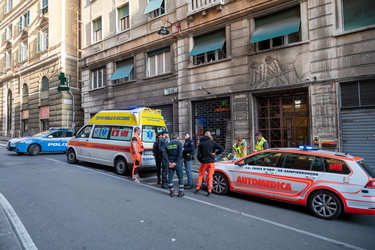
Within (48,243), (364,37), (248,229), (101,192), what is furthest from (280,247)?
(364,37)

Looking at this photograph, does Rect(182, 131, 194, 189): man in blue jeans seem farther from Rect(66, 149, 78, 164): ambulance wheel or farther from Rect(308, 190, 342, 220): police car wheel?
Rect(66, 149, 78, 164): ambulance wheel

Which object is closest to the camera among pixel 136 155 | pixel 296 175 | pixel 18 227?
pixel 18 227

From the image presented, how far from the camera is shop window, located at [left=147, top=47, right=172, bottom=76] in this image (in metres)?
15.2

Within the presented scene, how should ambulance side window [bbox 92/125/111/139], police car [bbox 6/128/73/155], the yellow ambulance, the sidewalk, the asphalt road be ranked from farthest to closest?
1. police car [bbox 6/128/73/155]
2. ambulance side window [bbox 92/125/111/139]
3. the yellow ambulance
4. the asphalt road
5. the sidewalk

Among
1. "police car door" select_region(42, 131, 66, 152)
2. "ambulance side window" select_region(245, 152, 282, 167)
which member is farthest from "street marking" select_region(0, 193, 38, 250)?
"police car door" select_region(42, 131, 66, 152)

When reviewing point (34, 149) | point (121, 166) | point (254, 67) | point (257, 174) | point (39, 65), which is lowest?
point (121, 166)

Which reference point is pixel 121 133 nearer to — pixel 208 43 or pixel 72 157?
pixel 72 157

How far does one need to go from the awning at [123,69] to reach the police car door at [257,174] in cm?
1266

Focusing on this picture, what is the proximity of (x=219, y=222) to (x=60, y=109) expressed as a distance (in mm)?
20909

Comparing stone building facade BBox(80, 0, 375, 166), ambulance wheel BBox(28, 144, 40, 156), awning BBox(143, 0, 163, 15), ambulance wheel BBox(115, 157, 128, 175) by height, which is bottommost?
ambulance wheel BBox(115, 157, 128, 175)

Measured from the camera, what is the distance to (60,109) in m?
21.3

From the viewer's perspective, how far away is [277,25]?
428 inches

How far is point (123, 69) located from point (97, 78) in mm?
3727

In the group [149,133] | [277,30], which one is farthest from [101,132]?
[277,30]
